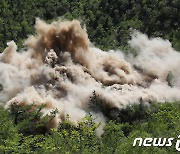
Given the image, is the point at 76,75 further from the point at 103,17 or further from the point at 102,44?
the point at 103,17

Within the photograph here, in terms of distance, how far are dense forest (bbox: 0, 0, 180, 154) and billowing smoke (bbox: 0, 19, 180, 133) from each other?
11.0 ft

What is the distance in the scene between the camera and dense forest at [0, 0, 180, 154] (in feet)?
127

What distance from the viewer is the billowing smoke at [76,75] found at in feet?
248

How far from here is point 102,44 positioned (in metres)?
120

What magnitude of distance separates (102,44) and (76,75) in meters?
40.4

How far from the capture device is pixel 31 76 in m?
82.0

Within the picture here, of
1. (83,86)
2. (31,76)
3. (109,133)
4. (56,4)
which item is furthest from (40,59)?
(56,4)

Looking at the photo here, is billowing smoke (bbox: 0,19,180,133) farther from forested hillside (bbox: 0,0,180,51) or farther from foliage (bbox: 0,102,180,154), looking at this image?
foliage (bbox: 0,102,180,154)

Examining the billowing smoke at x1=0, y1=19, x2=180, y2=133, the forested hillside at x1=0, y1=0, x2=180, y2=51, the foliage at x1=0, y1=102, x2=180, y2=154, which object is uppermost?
the forested hillside at x1=0, y1=0, x2=180, y2=51

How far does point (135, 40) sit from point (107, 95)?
4018 cm

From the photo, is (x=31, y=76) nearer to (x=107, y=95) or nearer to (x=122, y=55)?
(x=107, y=95)

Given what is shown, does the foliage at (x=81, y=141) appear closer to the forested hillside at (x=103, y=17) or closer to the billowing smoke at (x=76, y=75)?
the billowing smoke at (x=76, y=75)

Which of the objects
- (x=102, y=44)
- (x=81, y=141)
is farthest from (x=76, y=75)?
(x=81, y=141)

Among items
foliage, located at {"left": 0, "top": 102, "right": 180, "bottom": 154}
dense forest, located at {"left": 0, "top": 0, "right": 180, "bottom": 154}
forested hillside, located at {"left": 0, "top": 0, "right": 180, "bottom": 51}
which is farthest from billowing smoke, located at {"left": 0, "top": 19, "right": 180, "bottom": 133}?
foliage, located at {"left": 0, "top": 102, "right": 180, "bottom": 154}
